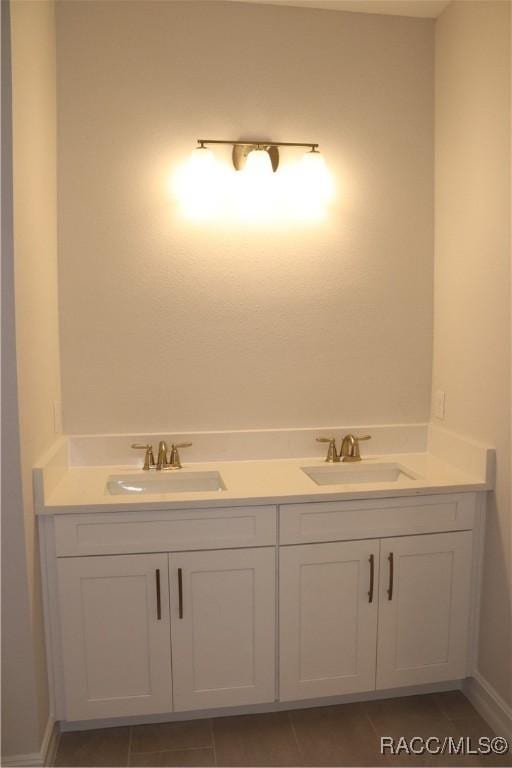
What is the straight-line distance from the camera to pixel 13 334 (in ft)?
5.77

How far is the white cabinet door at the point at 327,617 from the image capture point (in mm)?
2117

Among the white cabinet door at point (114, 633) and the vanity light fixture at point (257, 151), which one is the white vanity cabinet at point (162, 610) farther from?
the vanity light fixture at point (257, 151)

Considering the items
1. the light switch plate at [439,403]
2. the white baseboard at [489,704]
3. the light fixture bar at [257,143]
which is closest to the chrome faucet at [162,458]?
the light switch plate at [439,403]

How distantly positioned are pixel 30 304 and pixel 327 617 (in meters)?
1.46

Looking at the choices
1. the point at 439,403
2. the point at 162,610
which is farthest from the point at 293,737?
the point at 439,403

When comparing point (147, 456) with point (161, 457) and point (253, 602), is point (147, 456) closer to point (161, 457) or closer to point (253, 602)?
point (161, 457)

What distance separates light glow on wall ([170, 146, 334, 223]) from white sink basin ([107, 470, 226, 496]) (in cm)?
102

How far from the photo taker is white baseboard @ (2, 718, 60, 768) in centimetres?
189

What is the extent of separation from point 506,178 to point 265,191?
91 cm

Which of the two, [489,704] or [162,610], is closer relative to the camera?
[162,610]

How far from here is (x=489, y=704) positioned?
216 cm

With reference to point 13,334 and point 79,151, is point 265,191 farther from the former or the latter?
point 13,334

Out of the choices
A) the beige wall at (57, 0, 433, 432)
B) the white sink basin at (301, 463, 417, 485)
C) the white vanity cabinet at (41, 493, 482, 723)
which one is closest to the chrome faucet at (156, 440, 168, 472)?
the beige wall at (57, 0, 433, 432)

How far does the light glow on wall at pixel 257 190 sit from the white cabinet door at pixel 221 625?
4.29 ft
